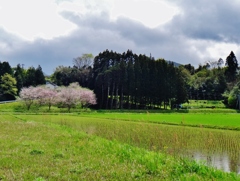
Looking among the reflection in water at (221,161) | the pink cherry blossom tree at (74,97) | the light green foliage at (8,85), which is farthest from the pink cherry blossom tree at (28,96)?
the reflection in water at (221,161)

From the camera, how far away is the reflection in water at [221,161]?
416 inches

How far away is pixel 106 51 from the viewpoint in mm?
82750

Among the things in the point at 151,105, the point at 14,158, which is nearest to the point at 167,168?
the point at 14,158

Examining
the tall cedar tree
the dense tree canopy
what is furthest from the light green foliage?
the tall cedar tree

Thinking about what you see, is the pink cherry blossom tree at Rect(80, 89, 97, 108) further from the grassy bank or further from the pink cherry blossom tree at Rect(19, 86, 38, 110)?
the grassy bank

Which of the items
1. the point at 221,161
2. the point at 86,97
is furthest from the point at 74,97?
the point at 221,161

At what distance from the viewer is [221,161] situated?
11875 mm

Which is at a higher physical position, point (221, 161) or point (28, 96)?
point (28, 96)

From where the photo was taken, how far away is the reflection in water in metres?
10.6

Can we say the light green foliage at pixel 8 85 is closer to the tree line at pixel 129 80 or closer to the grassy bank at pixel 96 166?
the tree line at pixel 129 80

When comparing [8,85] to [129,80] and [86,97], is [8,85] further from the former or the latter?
[129,80]

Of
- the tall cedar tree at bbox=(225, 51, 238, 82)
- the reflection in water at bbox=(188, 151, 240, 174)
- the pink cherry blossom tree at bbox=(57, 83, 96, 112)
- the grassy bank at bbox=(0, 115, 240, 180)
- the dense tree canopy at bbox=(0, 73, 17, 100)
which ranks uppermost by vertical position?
the tall cedar tree at bbox=(225, 51, 238, 82)

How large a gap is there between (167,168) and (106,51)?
250 feet

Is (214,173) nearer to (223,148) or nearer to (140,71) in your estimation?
(223,148)
